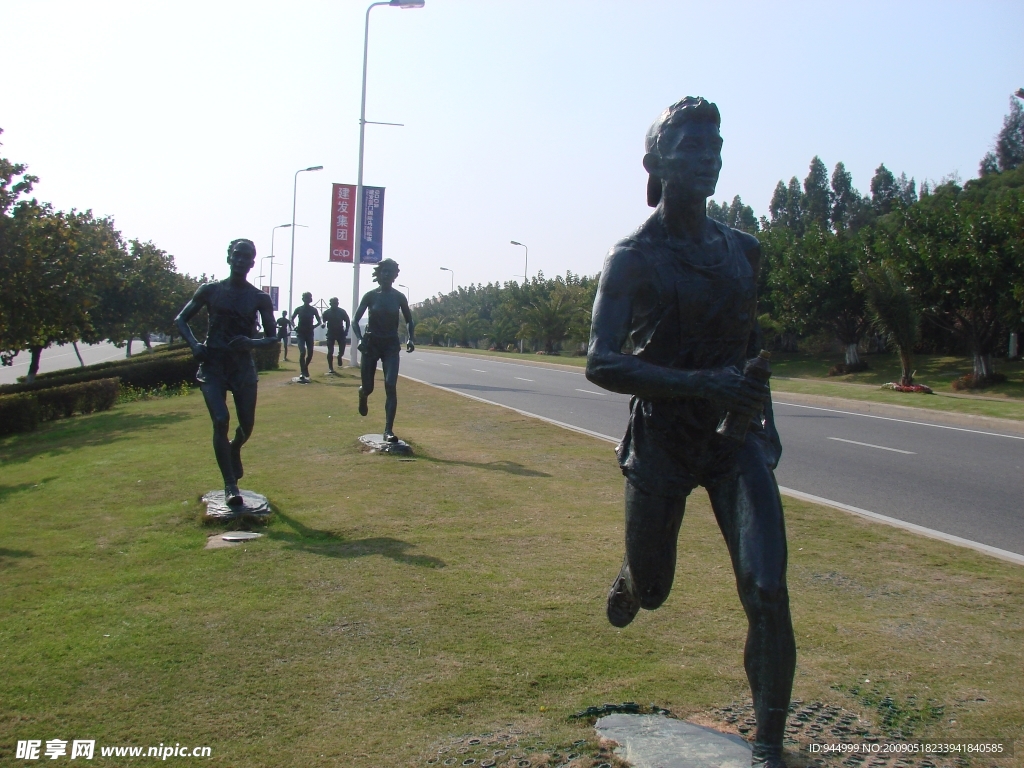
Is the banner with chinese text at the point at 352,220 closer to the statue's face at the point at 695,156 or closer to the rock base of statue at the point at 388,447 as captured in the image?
the rock base of statue at the point at 388,447

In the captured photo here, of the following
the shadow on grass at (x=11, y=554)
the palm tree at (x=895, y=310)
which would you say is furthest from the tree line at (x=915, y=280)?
the shadow on grass at (x=11, y=554)

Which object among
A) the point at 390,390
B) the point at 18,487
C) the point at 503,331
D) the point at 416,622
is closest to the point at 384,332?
the point at 390,390

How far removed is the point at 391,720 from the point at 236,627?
4.49 ft

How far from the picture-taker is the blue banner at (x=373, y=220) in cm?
2730

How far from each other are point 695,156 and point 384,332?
7.57 meters

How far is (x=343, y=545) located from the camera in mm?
6141

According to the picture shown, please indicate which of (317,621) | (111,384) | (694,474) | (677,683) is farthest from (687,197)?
(111,384)

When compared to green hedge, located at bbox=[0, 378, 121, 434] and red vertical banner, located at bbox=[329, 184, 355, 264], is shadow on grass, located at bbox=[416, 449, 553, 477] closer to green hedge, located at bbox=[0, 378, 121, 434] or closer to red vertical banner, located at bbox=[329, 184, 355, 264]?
green hedge, located at bbox=[0, 378, 121, 434]

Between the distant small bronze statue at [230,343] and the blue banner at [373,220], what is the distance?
20.5m

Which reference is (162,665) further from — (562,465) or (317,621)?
(562,465)

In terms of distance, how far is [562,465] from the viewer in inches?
372

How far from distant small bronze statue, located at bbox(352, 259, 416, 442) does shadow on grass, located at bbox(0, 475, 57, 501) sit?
130 inches

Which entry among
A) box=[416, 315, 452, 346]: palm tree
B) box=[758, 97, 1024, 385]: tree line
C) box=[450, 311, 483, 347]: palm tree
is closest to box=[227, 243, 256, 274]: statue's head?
box=[758, 97, 1024, 385]: tree line

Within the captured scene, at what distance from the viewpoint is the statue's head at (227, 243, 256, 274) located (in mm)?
6953
